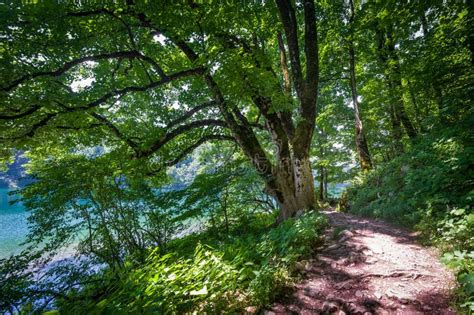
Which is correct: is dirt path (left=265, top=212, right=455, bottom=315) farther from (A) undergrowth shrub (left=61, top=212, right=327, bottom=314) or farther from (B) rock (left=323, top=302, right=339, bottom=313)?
(A) undergrowth shrub (left=61, top=212, right=327, bottom=314)

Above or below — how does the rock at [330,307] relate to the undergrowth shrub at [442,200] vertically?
below

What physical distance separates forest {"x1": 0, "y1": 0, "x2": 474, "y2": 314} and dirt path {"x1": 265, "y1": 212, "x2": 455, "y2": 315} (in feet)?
0.07

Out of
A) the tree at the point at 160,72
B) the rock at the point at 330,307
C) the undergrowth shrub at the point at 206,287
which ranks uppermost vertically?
the tree at the point at 160,72

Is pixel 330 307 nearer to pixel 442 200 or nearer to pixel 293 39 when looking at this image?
pixel 442 200

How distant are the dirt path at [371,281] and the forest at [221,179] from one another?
0.07 feet

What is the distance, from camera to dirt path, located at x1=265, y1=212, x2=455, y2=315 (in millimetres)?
2221

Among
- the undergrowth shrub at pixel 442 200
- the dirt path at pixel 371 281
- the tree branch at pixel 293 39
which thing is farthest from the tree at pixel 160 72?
the dirt path at pixel 371 281

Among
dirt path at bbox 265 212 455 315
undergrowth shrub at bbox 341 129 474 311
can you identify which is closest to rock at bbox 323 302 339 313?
dirt path at bbox 265 212 455 315

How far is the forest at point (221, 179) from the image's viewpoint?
2635mm

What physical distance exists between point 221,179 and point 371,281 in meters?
4.71

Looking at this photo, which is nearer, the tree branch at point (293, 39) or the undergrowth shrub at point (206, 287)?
the undergrowth shrub at point (206, 287)

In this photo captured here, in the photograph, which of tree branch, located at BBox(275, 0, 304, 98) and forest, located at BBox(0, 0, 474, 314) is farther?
tree branch, located at BBox(275, 0, 304, 98)

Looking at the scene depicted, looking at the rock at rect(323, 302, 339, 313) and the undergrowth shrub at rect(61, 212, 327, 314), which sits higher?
the undergrowth shrub at rect(61, 212, 327, 314)

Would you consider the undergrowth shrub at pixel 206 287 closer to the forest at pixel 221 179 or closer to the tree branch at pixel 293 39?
the forest at pixel 221 179
